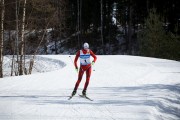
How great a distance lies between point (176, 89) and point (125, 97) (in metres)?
3.22

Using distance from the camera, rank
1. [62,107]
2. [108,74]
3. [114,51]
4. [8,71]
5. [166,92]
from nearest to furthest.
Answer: [62,107] → [166,92] → [108,74] → [8,71] → [114,51]

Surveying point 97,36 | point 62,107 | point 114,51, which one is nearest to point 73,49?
point 97,36

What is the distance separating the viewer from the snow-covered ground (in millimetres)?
9234

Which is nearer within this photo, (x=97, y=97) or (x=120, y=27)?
(x=97, y=97)

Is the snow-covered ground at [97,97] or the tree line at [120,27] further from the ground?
the tree line at [120,27]

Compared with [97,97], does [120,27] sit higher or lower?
higher

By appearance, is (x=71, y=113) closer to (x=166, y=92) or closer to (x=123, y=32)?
(x=166, y=92)

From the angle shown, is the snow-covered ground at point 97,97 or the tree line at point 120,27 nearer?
the snow-covered ground at point 97,97

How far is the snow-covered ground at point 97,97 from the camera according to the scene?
9234 mm

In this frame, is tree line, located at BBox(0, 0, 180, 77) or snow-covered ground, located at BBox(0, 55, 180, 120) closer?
snow-covered ground, located at BBox(0, 55, 180, 120)

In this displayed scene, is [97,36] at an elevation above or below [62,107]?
above

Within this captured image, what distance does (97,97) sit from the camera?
11680 millimetres

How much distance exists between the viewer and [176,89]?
541 inches

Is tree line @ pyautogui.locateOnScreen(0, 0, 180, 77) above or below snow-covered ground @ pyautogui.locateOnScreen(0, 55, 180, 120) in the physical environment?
above
